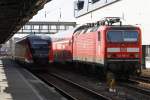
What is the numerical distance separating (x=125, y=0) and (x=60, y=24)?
172ft

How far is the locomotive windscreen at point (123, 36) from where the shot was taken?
25312 millimetres

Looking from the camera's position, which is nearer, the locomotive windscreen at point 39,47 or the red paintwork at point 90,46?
the red paintwork at point 90,46

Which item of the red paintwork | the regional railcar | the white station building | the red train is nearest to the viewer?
the red train

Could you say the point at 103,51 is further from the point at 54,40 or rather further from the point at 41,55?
the point at 54,40

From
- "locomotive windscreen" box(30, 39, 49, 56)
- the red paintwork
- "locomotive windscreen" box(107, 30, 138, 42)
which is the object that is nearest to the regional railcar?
"locomotive windscreen" box(30, 39, 49, 56)

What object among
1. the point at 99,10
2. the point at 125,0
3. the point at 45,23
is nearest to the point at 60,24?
the point at 45,23

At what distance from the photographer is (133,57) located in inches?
995

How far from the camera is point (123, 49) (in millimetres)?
25203

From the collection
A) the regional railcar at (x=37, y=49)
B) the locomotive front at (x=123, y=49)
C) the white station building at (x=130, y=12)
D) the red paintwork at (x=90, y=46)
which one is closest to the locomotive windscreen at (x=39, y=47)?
the regional railcar at (x=37, y=49)

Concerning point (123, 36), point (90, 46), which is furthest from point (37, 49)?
point (123, 36)

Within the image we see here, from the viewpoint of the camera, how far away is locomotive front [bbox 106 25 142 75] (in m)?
25.0

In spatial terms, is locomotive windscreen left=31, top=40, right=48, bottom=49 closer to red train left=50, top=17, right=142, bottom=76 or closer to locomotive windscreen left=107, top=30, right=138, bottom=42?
red train left=50, top=17, right=142, bottom=76

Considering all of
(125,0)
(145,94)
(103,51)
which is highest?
(125,0)

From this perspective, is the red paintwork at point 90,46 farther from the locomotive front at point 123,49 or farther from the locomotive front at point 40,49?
the locomotive front at point 40,49
